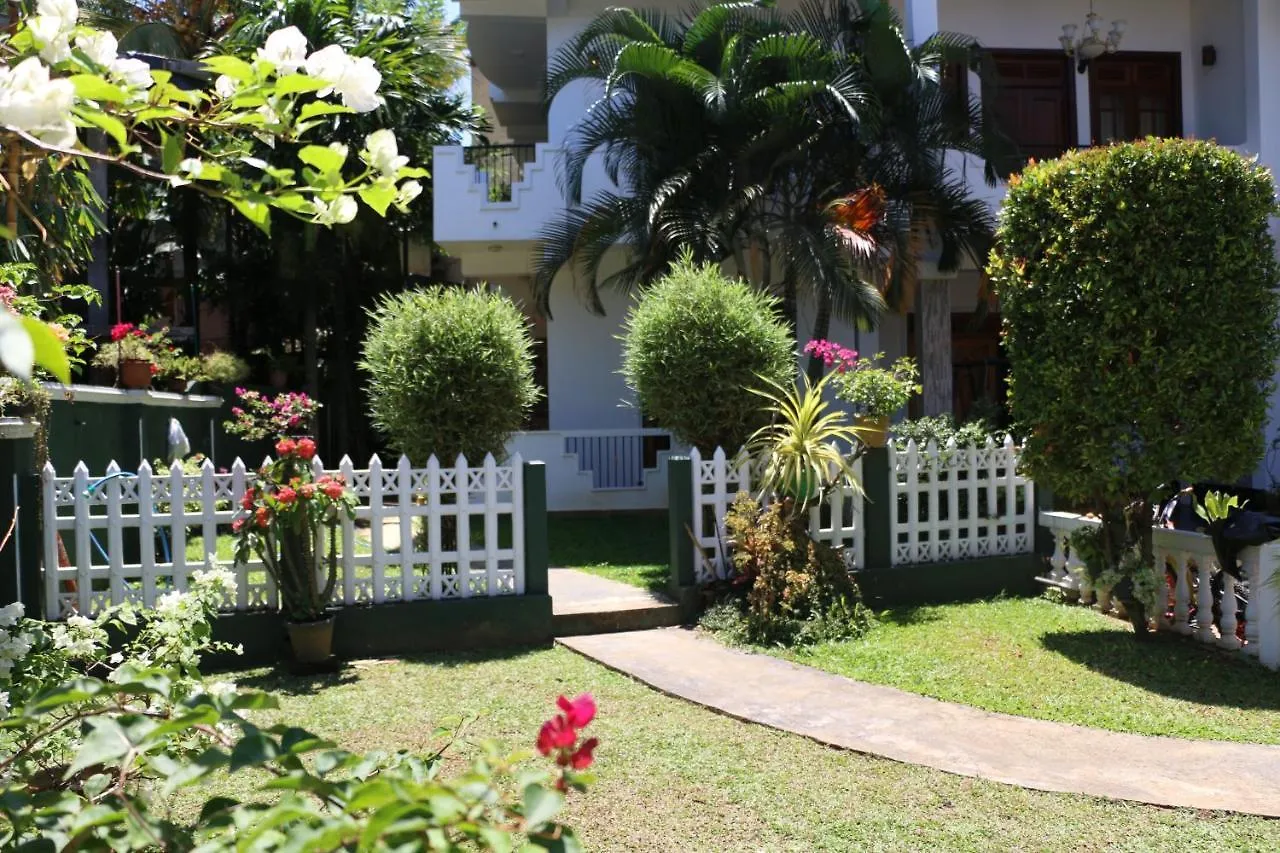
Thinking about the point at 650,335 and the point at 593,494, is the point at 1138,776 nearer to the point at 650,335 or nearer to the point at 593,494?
the point at 650,335

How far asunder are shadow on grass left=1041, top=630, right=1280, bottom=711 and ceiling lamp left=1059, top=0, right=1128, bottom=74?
9.87 m

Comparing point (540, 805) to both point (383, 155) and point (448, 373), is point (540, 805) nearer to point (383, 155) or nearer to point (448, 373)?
point (383, 155)

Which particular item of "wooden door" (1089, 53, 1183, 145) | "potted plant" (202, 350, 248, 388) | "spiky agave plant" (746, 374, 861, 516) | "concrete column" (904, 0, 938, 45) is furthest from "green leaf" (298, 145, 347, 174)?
"wooden door" (1089, 53, 1183, 145)

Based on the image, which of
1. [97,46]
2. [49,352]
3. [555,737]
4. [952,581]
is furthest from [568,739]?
[952,581]

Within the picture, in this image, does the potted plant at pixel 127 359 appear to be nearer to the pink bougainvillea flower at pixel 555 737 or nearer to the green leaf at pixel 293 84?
the green leaf at pixel 293 84

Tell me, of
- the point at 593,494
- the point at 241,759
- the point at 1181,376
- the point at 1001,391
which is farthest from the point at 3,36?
the point at 1001,391

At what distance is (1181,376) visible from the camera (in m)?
7.19

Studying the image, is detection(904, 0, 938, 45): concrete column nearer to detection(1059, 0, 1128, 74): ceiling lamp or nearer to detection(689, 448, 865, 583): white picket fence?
detection(1059, 0, 1128, 74): ceiling lamp

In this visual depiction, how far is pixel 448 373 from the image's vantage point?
866 cm

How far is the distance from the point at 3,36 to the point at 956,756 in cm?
495

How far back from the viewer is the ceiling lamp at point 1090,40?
14.6 metres

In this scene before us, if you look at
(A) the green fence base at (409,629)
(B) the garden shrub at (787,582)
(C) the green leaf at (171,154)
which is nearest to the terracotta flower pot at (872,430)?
(B) the garden shrub at (787,582)

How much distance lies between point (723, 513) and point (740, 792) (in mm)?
4002

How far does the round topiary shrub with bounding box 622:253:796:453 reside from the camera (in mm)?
9156
